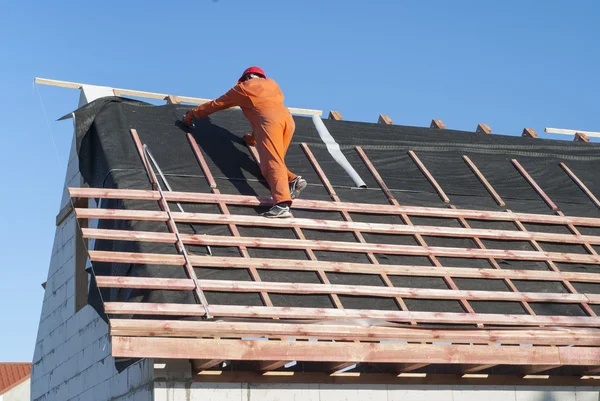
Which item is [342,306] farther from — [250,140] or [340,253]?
[250,140]

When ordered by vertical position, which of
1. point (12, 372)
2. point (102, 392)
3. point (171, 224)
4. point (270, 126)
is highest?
point (12, 372)

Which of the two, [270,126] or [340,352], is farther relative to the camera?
[270,126]

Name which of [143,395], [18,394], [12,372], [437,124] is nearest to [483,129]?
[437,124]

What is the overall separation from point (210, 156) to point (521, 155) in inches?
151

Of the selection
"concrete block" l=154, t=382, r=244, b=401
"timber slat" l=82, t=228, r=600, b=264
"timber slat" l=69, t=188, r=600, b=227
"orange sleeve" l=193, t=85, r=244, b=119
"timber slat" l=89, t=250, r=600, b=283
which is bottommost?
"concrete block" l=154, t=382, r=244, b=401

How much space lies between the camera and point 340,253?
7.29 m

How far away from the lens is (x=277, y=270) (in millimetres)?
6828

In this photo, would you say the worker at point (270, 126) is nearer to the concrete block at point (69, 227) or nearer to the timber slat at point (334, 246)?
the timber slat at point (334, 246)

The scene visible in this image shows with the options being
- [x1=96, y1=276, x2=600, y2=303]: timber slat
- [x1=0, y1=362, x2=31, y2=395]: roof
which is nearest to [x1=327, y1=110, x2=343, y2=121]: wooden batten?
[x1=96, y1=276, x2=600, y2=303]: timber slat

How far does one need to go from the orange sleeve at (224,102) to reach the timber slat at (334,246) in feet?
4.83

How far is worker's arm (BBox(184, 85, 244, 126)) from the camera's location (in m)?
7.76

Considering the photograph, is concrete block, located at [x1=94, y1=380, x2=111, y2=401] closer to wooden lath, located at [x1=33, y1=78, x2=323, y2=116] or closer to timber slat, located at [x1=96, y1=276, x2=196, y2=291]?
timber slat, located at [x1=96, y1=276, x2=196, y2=291]

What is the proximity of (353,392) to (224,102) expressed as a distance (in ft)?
9.64

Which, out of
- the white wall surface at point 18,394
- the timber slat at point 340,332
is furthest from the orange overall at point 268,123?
the white wall surface at point 18,394
